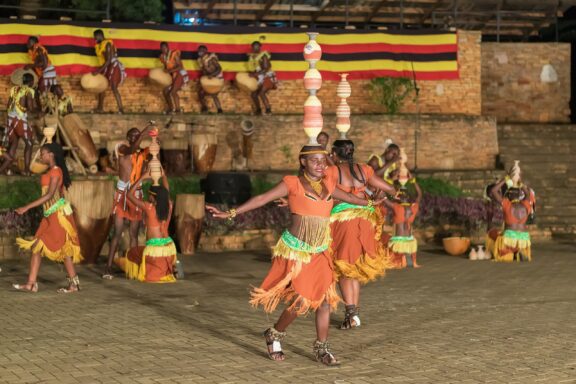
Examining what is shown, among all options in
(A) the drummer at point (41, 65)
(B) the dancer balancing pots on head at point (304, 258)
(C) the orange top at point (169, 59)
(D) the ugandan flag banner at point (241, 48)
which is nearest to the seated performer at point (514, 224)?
(D) the ugandan flag banner at point (241, 48)

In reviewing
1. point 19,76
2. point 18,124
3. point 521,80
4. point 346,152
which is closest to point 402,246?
point 346,152

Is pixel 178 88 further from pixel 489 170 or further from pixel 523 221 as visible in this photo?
pixel 523 221

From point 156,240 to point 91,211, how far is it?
76.5 inches

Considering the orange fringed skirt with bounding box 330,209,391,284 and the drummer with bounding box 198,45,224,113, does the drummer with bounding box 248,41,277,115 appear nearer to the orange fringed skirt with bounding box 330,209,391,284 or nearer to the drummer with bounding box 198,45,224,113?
the drummer with bounding box 198,45,224,113

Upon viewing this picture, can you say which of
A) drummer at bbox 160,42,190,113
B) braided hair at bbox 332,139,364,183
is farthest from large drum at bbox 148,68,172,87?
braided hair at bbox 332,139,364,183

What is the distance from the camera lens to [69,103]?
60.6ft

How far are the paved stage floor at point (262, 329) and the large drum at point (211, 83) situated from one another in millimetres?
7021

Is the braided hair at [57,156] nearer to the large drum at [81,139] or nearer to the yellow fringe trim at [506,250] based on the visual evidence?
the large drum at [81,139]

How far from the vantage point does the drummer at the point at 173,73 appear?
20.0 metres

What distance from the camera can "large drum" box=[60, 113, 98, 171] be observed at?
17484 mm

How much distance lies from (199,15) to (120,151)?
1000 centimetres

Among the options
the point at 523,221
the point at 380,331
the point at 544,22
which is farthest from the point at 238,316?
the point at 544,22

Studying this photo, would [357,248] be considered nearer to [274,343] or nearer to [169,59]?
[274,343]

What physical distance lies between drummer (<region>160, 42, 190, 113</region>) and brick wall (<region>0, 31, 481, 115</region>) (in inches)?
16.8
